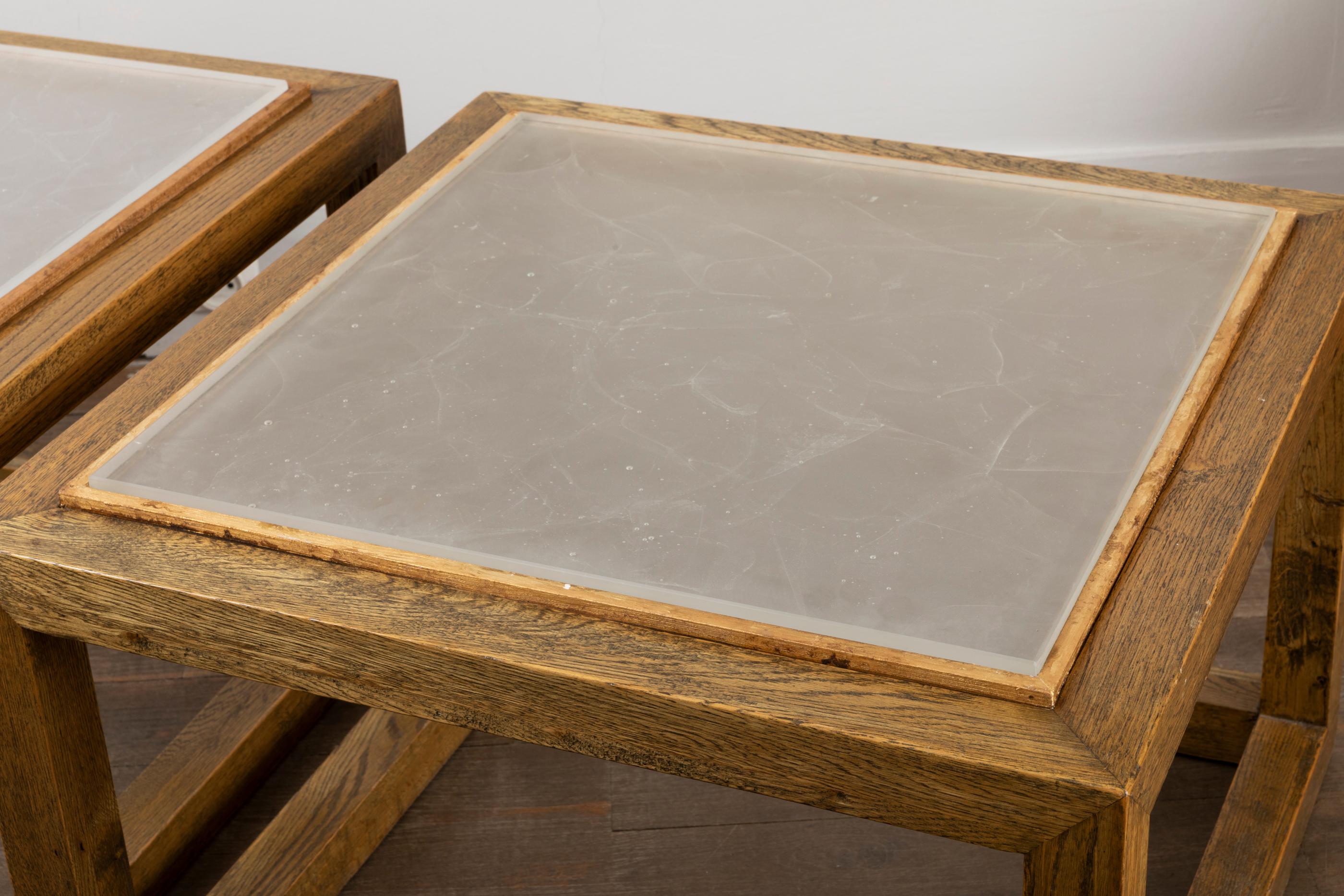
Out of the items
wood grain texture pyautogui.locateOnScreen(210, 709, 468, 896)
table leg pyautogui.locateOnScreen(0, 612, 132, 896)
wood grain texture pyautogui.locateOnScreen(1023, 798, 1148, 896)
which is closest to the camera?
wood grain texture pyautogui.locateOnScreen(1023, 798, 1148, 896)

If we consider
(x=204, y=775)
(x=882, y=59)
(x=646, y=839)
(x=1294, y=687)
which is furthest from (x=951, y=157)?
(x=882, y=59)

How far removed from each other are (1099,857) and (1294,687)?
0.77 meters

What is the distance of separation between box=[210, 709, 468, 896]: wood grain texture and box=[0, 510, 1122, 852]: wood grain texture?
513 millimetres

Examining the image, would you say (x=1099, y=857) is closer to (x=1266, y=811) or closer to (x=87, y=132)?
(x=1266, y=811)

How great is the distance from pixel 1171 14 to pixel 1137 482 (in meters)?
1.62

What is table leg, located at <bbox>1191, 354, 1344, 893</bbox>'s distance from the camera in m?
1.14

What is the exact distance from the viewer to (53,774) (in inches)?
34.6

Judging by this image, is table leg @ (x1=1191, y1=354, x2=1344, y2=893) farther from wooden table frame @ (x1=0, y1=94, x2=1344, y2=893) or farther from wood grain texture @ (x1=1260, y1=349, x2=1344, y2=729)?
wooden table frame @ (x1=0, y1=94, x2=1344, y2=893)

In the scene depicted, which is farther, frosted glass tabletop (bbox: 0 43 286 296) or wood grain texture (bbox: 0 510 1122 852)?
frosted glass tabletop (bbox: 0 43 286 296)

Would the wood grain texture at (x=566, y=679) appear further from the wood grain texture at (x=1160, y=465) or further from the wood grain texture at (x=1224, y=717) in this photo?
the wood grain texture at (x=1224, y=717)

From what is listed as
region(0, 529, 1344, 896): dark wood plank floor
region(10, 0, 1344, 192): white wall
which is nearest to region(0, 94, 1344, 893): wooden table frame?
region(0, 529, 1344, 896): dark wood plank floor

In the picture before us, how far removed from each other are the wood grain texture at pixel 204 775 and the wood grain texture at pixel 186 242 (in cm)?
50

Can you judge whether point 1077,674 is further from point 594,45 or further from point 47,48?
point 594,45

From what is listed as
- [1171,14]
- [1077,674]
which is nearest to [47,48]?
[1077,674]
